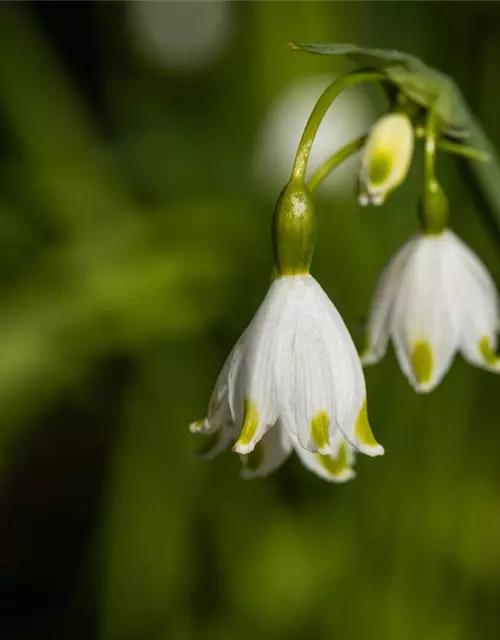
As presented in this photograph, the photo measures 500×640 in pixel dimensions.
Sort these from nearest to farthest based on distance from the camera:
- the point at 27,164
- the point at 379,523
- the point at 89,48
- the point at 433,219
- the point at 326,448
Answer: the point at 326,448 < the point at 433,219 < the point at 379,523 < the point at 27,164 < the point at 89,48

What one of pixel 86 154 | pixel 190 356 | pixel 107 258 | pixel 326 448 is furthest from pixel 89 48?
pixel 326 448

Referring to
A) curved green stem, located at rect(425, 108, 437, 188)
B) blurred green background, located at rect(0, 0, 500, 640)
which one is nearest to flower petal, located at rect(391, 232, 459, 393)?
curved green stem, located at rect(425, 108, 437, 188)

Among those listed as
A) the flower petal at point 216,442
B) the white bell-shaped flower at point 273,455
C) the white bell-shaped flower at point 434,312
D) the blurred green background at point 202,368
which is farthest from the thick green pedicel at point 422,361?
the blurred green background at point 202,368

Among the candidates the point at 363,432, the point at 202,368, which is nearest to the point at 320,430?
the point at 363,432

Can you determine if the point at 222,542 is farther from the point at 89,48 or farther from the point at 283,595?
the point at 89,48

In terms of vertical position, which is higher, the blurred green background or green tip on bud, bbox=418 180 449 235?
green tip on bud, bbox=418 180 449 235

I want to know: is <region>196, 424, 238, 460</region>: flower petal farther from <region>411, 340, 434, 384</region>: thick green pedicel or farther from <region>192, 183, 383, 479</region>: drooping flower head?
<region>411, 340, 434, 384</region>: thick green pedicel

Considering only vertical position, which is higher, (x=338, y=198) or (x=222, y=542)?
(x=338, y=198)

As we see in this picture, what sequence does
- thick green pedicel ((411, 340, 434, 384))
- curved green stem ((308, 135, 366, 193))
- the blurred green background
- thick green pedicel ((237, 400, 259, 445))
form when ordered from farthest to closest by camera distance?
the blurred green background → thick green pedicel ((411, 340, 434, 384)) → curved green stem ((308, 135, 366, 193)) → thick green pedicel ((237, 400, 259, 445))
